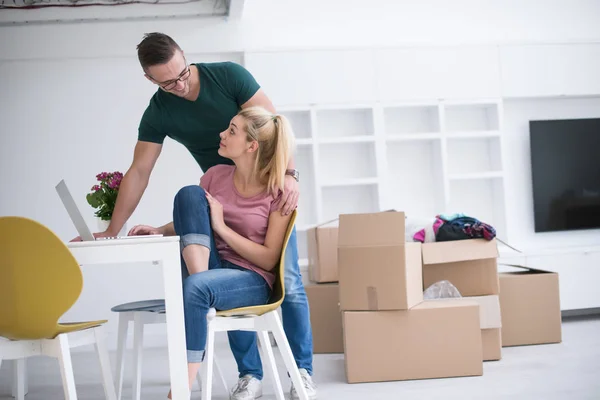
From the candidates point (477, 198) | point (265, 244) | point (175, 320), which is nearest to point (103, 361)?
point (175, 320)

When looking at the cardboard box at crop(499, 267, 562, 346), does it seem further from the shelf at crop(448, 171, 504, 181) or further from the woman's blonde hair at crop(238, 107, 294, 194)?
the woman's blonde hair at crop(238, 107, 294, 194)

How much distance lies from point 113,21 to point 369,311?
9.41 feet

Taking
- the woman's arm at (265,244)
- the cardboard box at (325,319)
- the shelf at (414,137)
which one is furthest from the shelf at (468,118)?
the woman's arm at (265,244)

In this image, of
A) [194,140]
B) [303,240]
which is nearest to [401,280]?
[194,140]

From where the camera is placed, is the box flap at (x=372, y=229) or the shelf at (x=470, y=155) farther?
the shelf at (x=470, y=155)

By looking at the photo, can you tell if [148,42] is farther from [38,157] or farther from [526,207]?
[526,207]

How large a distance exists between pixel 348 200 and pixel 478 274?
5.10 ft

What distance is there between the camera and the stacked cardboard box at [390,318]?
9.68 feet

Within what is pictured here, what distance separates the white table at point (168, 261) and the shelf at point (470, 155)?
3.40m

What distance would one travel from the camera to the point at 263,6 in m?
4.91

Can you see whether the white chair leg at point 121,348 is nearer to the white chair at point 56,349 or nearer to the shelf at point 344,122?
the white chair at point 56,349

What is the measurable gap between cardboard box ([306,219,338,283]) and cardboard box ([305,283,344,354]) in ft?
0.25

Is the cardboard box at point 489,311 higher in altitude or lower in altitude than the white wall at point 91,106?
lower

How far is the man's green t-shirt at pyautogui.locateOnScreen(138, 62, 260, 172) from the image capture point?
2.65 m
